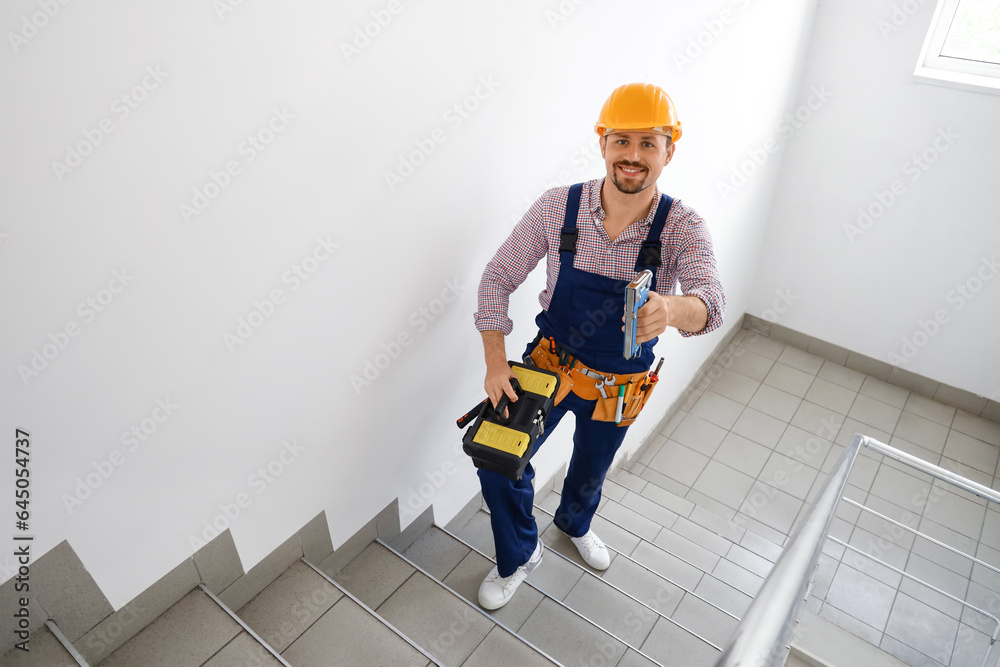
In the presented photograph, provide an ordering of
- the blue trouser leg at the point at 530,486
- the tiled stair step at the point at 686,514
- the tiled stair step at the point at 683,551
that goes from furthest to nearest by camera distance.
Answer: the tiled stair step at the point at 686,514 → the tiled stair step at the point at 683,551 → the blue trouser leg at the point at 530,486

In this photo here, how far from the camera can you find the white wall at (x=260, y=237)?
1214 mm

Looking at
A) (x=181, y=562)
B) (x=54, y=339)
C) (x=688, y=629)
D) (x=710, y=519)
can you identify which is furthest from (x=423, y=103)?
(x=710, y=519)

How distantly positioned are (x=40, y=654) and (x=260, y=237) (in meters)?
1.14

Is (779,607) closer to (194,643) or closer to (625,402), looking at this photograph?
(625,402)

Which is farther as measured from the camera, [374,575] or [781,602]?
[374,575]

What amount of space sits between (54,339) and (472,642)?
5.19 feet

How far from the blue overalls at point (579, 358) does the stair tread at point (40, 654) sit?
1.24 metres

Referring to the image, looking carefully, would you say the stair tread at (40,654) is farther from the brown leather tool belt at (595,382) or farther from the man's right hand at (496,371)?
the brown leather tool belt at (595,382)

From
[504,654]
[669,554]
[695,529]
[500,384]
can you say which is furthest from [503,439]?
[695,529]

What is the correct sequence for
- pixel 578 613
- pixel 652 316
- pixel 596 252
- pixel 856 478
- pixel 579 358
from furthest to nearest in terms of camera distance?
pixel 856 478
pixel 578 613
pixel 579 358
pixel 596 252
pixel 652 316

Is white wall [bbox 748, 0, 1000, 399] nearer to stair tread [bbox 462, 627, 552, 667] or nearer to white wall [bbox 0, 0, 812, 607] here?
white wall [bbox 0, 0, 812, 607]

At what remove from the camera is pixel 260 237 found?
5.08 feet

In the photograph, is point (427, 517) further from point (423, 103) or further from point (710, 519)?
point (710, 519)

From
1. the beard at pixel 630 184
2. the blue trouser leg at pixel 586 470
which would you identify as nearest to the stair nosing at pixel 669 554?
the blue trouser leg at pixel 586 470
